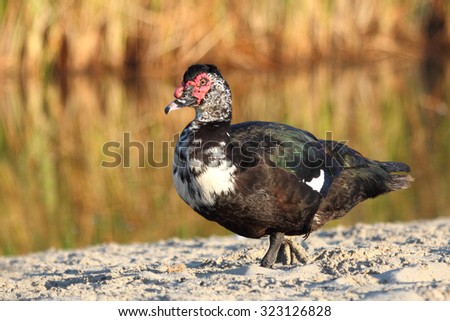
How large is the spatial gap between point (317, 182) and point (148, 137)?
7440mm

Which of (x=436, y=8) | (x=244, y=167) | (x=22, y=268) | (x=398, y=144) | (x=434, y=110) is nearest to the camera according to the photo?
(x=244, y=167)

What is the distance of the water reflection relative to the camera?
9164 millimetres

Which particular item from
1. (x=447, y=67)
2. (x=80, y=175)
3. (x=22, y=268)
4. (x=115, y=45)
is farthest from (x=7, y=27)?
(x=22, y=268)

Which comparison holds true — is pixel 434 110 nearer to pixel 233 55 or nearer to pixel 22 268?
pixel 233 55

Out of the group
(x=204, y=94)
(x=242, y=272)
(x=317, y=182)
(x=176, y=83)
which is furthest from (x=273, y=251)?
(x=176, y=83)

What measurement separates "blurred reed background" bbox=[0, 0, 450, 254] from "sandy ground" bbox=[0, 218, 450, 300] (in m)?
2.17

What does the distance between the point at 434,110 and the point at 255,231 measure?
9.73 m

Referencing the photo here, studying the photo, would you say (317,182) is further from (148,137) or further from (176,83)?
(176,83)

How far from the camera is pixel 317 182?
570 cm

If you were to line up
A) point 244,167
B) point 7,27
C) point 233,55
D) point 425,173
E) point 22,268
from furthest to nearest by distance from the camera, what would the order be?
1. point 233,55
2. point 7,27
3. point 425,173
4. point 22,268
5. point 244,167

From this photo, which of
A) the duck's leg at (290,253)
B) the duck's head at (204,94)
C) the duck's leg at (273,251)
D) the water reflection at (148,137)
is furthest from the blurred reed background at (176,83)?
the duck's head at (204,94)

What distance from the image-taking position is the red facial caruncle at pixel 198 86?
5609 millimetres

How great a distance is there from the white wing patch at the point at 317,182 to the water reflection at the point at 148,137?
3.00 meters

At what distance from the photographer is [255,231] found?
5.57 metres
